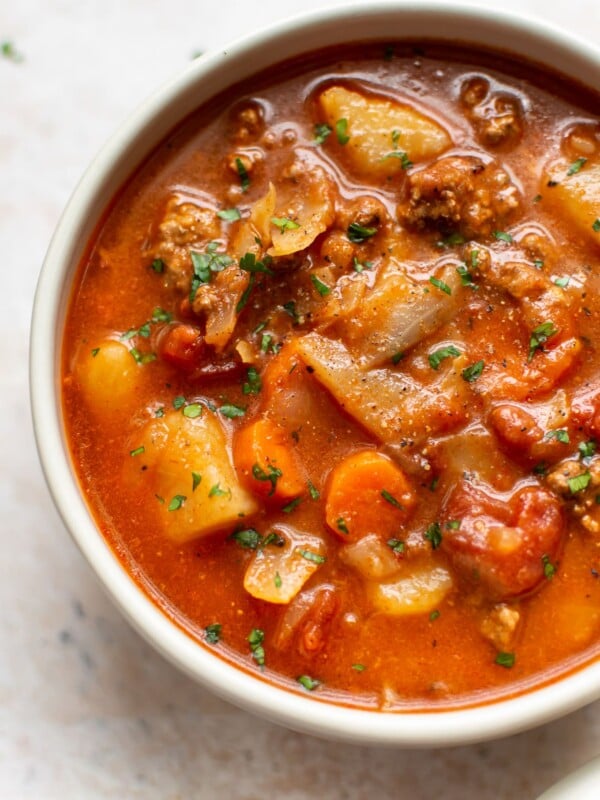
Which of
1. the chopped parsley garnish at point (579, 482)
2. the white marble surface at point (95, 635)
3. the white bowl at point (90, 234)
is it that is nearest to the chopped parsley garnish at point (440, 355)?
the chopped parsley garnish at point (579, 482)

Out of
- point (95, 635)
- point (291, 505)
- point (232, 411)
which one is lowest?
point (95, 635)

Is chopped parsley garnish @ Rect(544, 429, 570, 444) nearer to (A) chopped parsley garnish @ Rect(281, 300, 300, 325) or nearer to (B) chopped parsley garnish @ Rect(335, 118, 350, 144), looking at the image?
(A) chopped parsley garnish @ Rect(281, 300, 300, 325)

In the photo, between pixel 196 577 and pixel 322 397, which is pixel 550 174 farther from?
pixel 196 577

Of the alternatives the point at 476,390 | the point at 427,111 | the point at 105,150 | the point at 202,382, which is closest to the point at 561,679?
the point at 476,390

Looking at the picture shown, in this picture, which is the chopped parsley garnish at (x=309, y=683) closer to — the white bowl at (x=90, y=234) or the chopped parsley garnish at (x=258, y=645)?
the white bowl at (x=90, y=234)

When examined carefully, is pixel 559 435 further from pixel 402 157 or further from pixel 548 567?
pixel 402 157

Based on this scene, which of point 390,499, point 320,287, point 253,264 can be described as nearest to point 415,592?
point 390,499

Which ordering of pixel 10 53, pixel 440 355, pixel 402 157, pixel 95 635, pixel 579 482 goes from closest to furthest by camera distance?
pixel 579 482 → pixel 440 355 → pixel 402 157 → pixel 95 635 → pixel 10 53
